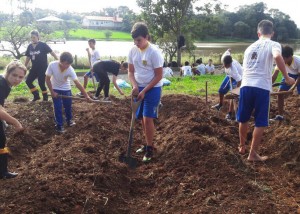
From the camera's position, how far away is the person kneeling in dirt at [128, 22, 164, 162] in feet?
15.1

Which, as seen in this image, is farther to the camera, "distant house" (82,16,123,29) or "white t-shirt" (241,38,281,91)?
"distant house" (82,16,123,29)

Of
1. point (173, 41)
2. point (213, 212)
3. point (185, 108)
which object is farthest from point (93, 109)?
point (173, 41)

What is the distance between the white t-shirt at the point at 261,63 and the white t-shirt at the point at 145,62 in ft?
3.89

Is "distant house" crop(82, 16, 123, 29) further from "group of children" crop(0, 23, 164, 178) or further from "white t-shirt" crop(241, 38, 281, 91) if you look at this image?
"white t-shirt" crop(241, 38, 281, 91)

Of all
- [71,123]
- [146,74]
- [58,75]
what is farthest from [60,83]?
[146,74]

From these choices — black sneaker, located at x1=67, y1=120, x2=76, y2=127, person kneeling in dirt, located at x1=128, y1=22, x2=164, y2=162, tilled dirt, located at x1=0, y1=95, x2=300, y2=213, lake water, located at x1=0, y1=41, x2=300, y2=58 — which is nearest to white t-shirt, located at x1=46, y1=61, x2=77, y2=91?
A: black sneaker, located at x1=67, y1=120, x2=76, y2=127

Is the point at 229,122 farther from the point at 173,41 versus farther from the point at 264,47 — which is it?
the point at 173,41

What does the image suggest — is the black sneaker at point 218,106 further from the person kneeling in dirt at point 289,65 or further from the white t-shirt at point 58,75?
the white t-shirt at point 58,75

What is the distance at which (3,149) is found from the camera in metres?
3.94

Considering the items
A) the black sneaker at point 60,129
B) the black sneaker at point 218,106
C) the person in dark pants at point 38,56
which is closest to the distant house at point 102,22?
the person in dark pants at point 38,56

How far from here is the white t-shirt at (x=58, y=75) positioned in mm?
6106

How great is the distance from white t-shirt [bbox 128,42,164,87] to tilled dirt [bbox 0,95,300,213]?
106 cm

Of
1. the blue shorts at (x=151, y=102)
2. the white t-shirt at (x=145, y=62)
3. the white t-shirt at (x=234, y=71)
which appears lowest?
the blue shorts at (x=151, y=102)

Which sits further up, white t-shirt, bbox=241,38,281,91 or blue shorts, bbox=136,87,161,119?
white t-shirt, bbox=241,38,281,91
